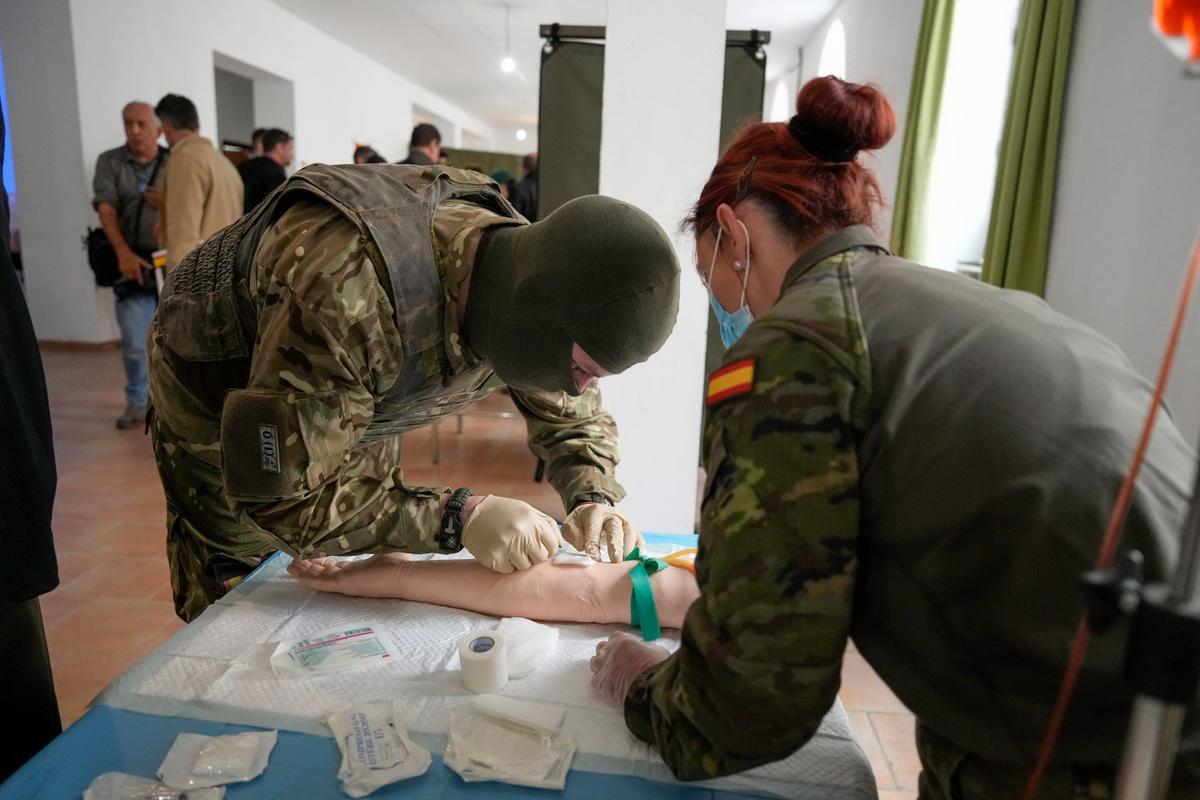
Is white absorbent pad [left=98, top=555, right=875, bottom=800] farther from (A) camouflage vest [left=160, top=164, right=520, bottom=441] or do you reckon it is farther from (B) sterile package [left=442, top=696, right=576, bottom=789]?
(A) camouflage vest [left=160, top=164, right=520, bottom=441]

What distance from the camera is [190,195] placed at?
156 inches

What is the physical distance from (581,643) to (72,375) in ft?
17.2

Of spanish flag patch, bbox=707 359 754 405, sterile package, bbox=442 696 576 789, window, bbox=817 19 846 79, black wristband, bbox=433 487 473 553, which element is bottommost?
sterile package, bbox=442 696 576 789

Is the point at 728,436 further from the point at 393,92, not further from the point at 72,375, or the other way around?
the point at 393,92

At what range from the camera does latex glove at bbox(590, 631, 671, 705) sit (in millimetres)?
1149

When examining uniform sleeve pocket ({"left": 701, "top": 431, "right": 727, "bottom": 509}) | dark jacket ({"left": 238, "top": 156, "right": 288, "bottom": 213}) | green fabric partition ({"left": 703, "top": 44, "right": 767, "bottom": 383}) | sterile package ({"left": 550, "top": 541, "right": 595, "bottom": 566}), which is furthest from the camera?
dark jacket ({"left": 238, "top": 156, "right": 288, "bottom": 213})

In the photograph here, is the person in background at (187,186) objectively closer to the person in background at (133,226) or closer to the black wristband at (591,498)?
the person in background at (133,226)

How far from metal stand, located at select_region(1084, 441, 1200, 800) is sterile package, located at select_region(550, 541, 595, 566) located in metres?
1.06

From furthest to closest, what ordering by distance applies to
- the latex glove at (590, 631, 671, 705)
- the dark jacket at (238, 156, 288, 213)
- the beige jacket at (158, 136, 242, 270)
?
the dark jacket at (238, 156, 288, 213), the beige jacket at (158, 136, 242, 270), the latex glove at (590, 631, 671, 705)

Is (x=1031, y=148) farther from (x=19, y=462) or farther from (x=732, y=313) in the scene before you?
(x=19, y=462)

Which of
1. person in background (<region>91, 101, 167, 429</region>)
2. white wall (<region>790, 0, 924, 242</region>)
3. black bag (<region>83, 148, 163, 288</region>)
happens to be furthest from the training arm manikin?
black bag (<region>83, 148, 163, 288</region>)

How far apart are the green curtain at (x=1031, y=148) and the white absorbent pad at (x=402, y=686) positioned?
2.07 meters

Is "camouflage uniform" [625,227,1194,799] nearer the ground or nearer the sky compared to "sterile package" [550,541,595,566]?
nearer the sky

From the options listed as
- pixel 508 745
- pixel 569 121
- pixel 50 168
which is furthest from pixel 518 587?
pixel 50 168
